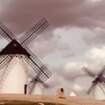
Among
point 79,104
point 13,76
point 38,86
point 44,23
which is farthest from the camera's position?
point 38,86

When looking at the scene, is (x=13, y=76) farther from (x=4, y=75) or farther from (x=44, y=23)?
(x=44, y=23)

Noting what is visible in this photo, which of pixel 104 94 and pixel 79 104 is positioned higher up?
pixel 104 94

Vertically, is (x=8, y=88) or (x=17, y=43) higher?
(x=17, y=43)

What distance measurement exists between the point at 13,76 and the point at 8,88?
5.88 ft

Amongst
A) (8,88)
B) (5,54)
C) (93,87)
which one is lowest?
(8,88)

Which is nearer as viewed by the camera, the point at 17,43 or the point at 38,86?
the point at 17,43

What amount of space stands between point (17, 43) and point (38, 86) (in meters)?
22.7

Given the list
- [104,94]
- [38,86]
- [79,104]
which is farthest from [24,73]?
[104,94]

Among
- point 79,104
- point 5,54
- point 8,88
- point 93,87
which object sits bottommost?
point 79,104

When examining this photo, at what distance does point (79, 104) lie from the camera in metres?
45.6

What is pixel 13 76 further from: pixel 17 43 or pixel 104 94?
pixel 104 94

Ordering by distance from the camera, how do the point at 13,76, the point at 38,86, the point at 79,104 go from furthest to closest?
the point at 38,86 < the point at 13,76 < the point at 79,104

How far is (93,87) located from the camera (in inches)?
2987

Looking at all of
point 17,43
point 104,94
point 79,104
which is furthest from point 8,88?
point 104,94
